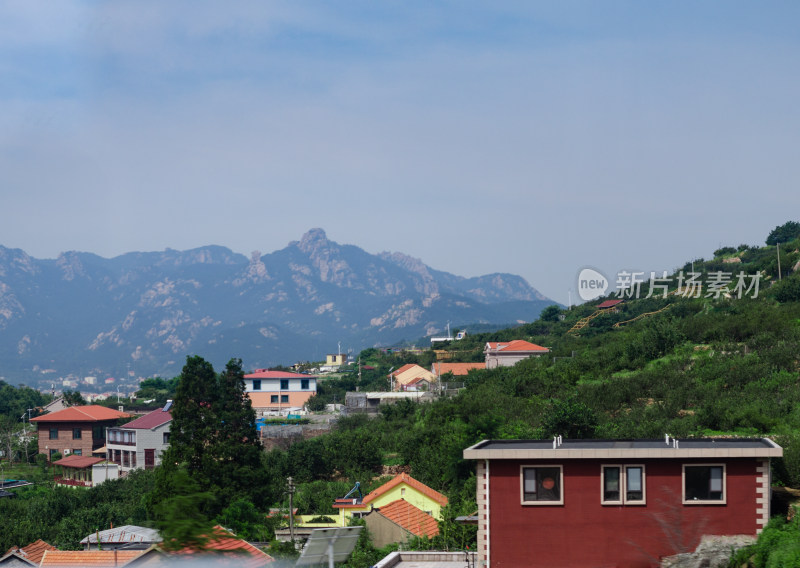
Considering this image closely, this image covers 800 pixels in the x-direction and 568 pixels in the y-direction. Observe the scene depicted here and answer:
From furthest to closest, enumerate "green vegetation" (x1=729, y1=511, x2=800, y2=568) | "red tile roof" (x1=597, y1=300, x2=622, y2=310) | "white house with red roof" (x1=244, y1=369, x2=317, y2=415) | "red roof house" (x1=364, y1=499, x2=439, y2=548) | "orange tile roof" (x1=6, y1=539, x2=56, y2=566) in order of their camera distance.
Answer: "red tile roof" (x1=597, y1=300, x2=622, y2=310), "white house with red roof" (x1=244, y1=369, x2=317, y2=415), "red roof house" (x1=364, y1=499, x2=439, y2=548), "orange tile roof" (x1=6, y1=539, x2=56, y2=566), "green vegetation" (x1=729, y1=511, x2=800, y2=568)

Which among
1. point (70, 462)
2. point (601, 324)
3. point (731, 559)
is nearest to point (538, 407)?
point (731, 559)

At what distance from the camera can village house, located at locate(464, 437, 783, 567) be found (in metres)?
15.0

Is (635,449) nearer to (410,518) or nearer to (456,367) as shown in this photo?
(410,518)

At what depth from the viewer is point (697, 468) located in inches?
602

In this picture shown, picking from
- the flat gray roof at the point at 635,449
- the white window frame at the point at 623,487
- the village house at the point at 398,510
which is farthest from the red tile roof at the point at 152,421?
the white window frame at the point at 623,487

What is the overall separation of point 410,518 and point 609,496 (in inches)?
519

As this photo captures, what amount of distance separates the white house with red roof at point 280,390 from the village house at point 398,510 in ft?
142

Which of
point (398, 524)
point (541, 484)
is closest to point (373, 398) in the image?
point (398, 524)

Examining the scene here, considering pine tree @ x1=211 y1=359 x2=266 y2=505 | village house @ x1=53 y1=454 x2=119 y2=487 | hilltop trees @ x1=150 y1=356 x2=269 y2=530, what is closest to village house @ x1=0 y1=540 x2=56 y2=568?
hilltop trees @ x1=150 y1=356 x2=269 y2=530

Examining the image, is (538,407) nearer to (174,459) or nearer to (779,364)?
(779,364)

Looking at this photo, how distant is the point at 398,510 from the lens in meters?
28.2

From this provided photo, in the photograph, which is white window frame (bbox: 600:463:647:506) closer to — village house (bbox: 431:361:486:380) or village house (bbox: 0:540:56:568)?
village house (bbox: 0:540:56:568)

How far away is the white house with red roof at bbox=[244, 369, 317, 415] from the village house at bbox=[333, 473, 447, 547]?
43212 millimetres

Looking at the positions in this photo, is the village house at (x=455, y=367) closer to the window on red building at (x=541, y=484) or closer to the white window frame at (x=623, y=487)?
the window on red building at (x=541, y=484)
